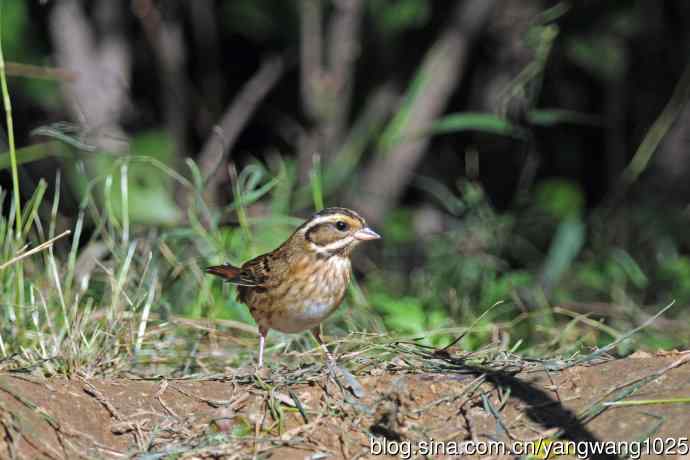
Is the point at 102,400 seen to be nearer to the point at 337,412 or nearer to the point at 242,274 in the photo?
the point at 337,412

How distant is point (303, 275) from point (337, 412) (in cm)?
135

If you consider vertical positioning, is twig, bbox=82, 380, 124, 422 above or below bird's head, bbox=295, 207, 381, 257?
below

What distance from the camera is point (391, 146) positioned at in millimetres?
8234

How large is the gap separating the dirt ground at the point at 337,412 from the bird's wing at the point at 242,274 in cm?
115

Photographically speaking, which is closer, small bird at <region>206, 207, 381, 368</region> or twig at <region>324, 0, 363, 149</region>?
small bird at <region>206, 207, 381, 368</region>

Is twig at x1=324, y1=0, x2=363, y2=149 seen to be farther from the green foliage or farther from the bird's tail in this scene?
the bird's tail

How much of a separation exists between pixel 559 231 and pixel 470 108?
2.41 metres

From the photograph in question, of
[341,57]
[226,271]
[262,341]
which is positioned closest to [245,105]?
[341,57]

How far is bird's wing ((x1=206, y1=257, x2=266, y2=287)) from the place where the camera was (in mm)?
5387

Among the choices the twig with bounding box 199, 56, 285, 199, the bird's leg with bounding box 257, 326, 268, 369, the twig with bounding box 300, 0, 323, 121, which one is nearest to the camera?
the bird's leg with bounding box 257, 326, 268, 369

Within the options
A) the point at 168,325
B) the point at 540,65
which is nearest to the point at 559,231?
the point at 540,65

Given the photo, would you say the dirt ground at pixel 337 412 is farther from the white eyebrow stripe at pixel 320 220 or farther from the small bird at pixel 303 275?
the white eyebrow stripe at pixel 320 220

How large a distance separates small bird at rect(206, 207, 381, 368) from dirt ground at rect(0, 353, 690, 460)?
91 cm

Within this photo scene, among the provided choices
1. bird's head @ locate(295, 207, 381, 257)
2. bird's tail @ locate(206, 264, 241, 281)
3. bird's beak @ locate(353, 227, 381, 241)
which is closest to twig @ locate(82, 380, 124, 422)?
bird's tail @ locate(206, 264, 241, 281)
